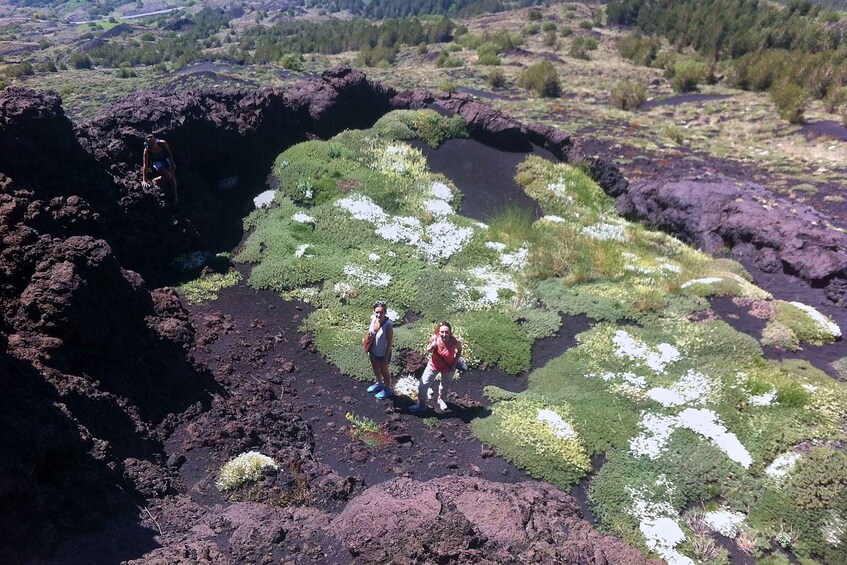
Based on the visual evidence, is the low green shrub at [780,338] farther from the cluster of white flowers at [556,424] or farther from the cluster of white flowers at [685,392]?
the cluster of white flowers at [556,424]

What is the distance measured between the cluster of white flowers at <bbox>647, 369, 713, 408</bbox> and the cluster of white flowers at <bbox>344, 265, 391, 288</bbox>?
6531mm

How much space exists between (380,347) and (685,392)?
233 inches

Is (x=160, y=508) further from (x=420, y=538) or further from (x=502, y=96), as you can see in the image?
(x=502, y=96)

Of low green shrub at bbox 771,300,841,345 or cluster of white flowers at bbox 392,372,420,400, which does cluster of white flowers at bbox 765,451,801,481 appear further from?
cluster of white flowers at bbox 392,372,420,400

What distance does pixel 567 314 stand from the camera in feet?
43.2

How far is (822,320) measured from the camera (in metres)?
13.1

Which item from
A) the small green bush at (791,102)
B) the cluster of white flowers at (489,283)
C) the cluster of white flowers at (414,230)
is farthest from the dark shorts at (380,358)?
the small green bush at (791,102)

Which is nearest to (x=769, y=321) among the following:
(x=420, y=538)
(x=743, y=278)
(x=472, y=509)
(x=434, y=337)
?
Result: (x=743, y=278)

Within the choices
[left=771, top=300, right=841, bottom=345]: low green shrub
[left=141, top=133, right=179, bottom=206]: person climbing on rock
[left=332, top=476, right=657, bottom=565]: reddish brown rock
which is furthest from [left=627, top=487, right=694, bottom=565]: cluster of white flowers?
[left=141, top=133, right=179, bottom=206]: person climbing on rock

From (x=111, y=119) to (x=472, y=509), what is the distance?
537 inches

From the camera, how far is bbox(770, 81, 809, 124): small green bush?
95.3 ft

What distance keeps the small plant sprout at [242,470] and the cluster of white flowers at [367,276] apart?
6.15 meters

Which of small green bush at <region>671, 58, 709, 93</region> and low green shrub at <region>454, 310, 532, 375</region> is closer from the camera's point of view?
low green shrub at <region>454, 310, 532, 375</region>

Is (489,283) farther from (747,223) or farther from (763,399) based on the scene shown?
(747,223)
